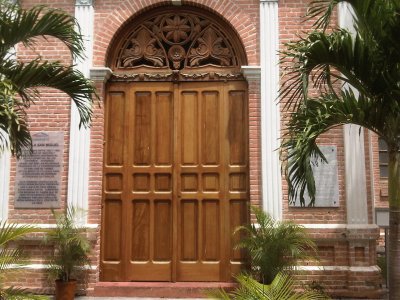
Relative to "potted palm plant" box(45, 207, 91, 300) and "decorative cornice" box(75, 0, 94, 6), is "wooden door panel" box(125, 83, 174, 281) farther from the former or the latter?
"decorative cornice" box(75, 0, 94, 6)

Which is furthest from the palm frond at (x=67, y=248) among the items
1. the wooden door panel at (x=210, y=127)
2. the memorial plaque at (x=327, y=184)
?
the memorial plaque at (x=327, y=184)

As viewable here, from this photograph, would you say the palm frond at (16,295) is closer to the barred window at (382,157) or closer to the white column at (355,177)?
the white column at (355,177)

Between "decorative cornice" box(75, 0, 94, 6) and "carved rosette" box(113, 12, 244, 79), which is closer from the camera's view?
"decorative cornice" box(75, 0, 94, 6)

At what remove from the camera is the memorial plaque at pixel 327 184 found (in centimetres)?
700

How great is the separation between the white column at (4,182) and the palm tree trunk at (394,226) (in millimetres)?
5382

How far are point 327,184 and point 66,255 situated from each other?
380 cm

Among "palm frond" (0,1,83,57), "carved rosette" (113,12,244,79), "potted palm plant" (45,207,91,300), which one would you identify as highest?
"carved rosette" (113,12,244,79)

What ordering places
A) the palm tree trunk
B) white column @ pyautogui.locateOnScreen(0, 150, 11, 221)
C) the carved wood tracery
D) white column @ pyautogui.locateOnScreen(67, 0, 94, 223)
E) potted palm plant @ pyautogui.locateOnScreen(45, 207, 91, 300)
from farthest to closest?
the carved wood tracery
white column @ pyautogui.locateOnScreen(0, 150, 11, 221)
white column @ pyautogui.locateOnScreen(67, 0, 94, 223)
potted palm plant @ pyautogui.locateOnScreen(45, 207, 91, 300)
the palm tree trunk

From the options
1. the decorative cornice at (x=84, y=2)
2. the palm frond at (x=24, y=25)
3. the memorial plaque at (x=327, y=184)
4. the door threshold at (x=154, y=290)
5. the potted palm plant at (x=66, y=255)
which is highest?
the decorative cornice at (x=84, y=2)

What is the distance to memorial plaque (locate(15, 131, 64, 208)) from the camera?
7172mm

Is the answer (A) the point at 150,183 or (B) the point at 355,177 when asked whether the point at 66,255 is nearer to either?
(A) the point at 150,183

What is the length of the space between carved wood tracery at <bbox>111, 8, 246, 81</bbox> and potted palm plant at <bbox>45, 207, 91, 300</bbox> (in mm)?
2487

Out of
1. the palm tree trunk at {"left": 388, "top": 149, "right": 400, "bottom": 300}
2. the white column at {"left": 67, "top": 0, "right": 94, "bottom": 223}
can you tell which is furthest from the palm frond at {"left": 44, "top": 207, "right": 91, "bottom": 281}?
the palm tree trunk at {"left": 388, "top": 149, "right": 400, "bottom": 300}

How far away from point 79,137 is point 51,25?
2291 mm
